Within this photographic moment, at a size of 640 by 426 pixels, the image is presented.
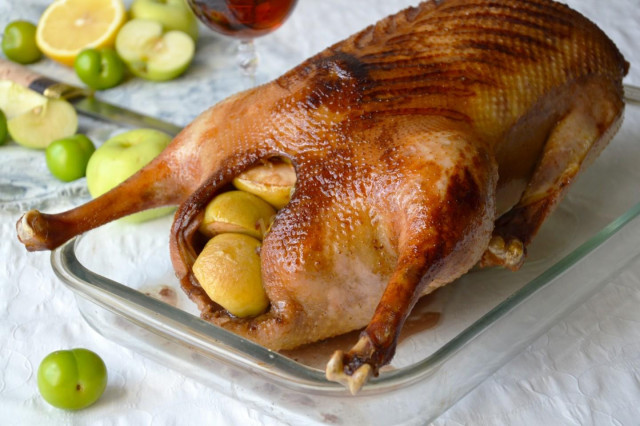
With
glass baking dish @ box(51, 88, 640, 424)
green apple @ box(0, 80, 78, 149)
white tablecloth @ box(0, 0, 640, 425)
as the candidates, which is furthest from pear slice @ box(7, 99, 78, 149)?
glass baking dish @ box(51, 88, 640, 424)

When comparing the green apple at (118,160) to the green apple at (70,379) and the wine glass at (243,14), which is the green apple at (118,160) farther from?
the green apple at (70,379)

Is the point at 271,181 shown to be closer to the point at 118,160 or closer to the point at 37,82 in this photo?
the point at 118,160

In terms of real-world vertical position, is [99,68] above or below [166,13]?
below

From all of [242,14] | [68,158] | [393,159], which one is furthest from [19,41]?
[393,159]

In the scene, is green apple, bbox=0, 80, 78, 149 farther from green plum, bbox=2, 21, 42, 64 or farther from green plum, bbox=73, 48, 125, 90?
green plum, bbox=2, 21, 42, 64

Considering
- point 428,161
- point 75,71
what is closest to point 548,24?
point 428,161

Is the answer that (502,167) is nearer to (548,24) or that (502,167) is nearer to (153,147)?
(548,24)

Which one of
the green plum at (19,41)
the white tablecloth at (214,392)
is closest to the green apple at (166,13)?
the green plum at (19,41)
